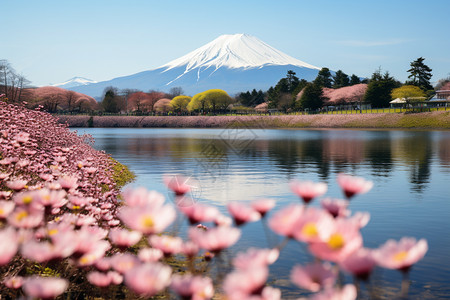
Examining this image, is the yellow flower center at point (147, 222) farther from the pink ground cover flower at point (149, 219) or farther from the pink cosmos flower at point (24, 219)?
the pink cosmos flower at point (24, 219)

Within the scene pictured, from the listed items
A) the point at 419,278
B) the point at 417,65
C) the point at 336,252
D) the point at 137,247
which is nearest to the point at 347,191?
the point at 336,252

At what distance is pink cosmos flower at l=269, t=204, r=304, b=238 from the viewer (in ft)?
7.38

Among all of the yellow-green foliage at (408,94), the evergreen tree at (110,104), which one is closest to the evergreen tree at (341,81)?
the yellow-green foliage at (408,94)

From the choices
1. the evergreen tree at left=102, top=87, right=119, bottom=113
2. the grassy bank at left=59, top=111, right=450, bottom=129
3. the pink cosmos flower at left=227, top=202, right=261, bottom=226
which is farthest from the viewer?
the evergreen tree at left=102, top=87, right=119, bottom=113

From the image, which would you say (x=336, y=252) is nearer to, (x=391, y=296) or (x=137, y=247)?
(x=391, y=296)

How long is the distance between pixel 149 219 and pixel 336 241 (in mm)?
996

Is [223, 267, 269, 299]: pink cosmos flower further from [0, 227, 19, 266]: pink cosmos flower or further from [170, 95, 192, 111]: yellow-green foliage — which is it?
[170, 95, 192, 111]: yellow-green foliage

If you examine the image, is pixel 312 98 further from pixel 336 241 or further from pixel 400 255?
pixel 336 241

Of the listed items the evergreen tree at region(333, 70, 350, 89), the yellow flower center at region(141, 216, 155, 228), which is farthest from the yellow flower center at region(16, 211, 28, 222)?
the evergreen tree at region(333, 70, 350, 89)

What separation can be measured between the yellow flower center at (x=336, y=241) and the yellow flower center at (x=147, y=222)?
0.93 metres

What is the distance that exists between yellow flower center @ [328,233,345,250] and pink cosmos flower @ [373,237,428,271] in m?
0.18

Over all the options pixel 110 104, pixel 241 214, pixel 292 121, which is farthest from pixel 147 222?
pixel 110 104

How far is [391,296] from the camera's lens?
276 inches

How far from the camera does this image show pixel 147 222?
7.97ft
